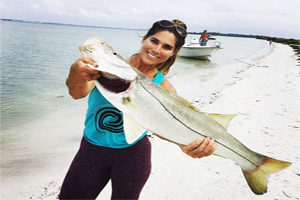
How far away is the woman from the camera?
2.08m

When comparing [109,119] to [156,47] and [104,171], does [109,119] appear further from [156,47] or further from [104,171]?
[156,47]

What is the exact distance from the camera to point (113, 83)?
5.52ft

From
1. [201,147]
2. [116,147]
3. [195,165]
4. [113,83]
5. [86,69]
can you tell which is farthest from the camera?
[195,165]

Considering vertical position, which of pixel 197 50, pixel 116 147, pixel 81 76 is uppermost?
pixel 81 76

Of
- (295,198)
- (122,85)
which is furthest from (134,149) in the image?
(295,198)

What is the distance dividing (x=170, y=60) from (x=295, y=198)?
3.19 metres

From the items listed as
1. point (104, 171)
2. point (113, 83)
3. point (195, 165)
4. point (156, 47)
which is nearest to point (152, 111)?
point (113, 83)

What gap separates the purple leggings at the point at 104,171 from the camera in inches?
86.0

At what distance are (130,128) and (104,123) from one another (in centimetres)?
41

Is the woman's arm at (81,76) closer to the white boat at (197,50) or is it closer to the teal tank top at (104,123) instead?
the teal tank top at (104,123)

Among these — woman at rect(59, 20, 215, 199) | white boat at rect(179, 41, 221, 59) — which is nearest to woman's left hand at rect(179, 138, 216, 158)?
woman at rect(59, 20, 215, 199)

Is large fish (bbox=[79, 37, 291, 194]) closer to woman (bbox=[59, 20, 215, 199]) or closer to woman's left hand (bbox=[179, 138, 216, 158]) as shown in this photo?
woman's left hand (bbox=[179, 138, 216, 158])

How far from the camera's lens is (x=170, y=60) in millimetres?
2725

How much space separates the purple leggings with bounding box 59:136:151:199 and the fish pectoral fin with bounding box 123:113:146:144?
0.49 meters
